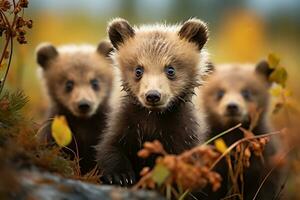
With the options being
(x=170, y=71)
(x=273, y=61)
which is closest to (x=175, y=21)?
(x=170, y=71)

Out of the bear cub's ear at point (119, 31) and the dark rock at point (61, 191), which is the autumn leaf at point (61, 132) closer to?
the dark rock at point (61, 191)

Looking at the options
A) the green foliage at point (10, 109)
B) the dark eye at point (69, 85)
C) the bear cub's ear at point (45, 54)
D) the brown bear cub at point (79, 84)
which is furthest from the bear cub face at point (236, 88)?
the green foliage at point (10, 109)

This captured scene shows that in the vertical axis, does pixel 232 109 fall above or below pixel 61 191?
below

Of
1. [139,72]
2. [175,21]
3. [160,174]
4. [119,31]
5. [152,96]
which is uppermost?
[119,31]

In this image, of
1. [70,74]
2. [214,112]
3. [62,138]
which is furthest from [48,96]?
[62,138]

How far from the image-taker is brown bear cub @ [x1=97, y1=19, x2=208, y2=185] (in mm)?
7277

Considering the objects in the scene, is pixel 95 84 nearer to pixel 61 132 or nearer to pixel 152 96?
pixel 152 96

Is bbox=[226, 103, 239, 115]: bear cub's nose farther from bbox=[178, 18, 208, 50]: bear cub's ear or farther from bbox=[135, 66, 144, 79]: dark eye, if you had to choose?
bbox=[135, 66, 144, 79]: dark eye

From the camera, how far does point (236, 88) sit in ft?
35.0

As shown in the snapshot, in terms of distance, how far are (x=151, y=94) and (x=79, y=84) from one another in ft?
10.8

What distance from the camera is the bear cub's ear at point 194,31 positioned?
8.00m

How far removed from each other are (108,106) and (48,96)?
87 centimetres

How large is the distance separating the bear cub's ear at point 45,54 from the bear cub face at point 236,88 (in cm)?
204

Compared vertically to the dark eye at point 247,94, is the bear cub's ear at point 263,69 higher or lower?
higher
